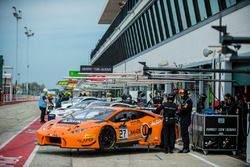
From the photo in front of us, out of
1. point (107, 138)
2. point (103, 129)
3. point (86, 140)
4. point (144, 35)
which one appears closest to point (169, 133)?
point (107, 138)

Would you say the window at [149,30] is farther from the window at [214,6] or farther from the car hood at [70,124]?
the car hood at [70,124]

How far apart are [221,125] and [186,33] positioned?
12479 millimetres

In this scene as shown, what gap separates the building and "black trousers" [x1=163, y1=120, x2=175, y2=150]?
218 cm

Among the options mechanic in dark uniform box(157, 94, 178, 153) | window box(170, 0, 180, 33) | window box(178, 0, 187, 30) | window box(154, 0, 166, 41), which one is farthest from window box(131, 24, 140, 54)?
mechanic in dark uniform box(157, 94, 178, 153)

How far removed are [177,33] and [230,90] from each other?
8773 millimetres

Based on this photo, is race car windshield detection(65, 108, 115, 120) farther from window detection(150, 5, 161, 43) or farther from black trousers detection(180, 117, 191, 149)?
window detection(150, 5, 161, 43)

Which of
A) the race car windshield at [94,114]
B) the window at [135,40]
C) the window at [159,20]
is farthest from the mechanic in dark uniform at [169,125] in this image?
the window at [135,40]

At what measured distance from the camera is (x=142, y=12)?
3747 cm

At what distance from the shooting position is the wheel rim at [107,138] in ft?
39.5

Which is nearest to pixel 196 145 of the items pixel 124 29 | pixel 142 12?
pixel 142 12

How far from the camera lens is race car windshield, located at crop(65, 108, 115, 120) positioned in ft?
41.6

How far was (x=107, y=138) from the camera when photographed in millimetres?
12195

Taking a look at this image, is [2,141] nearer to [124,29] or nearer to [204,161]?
[204,161]

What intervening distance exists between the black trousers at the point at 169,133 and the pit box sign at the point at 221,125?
0.96 m
